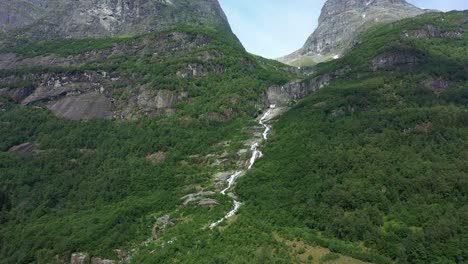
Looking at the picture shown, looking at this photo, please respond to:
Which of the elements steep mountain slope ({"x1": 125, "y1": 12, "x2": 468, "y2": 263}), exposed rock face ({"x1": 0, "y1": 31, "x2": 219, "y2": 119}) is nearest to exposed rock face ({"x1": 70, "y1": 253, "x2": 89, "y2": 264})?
steep mountain slope ({"x1": 125, "y1": 12, "x2": 468, "y2": 263})

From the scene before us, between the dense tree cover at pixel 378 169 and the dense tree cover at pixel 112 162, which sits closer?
the dense tree cover at pixel 378 169

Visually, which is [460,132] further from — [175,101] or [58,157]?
[58,157]

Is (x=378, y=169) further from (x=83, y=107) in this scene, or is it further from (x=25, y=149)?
(x=83, y=107)

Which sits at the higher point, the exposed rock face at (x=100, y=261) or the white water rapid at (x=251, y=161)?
the white water rapid at (x=251, y=161)

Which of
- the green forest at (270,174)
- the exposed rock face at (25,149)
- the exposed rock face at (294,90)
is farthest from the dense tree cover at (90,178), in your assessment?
the exposed rock face at (294,90)

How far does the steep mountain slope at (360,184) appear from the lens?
69625 millimetres

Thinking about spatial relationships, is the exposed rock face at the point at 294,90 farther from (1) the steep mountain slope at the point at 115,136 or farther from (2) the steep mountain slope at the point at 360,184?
(2) the steep mountain slope at the point at 360,184

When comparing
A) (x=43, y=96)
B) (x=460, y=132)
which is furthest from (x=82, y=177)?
(x=460, y=132)

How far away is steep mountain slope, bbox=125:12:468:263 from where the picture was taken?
6962cm

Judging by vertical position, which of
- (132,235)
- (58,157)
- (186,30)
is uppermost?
(186,30)

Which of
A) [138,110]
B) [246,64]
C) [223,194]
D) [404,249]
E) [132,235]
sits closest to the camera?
[404,249]

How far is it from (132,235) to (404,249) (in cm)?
4782

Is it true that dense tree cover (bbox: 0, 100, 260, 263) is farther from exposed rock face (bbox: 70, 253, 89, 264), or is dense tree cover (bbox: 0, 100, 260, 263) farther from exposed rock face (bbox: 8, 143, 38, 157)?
exposed rock face (bbox: 8, 143, 38, 157)

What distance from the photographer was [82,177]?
369 ft
